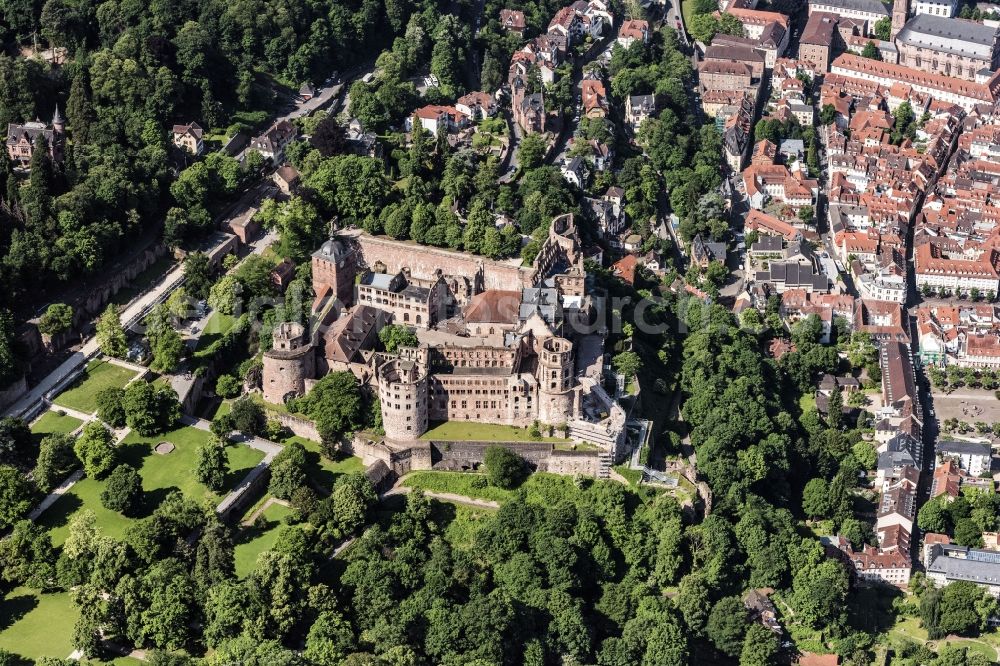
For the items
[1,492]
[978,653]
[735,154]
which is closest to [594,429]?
[978,653]

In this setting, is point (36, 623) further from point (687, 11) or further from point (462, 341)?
point (687, 11)

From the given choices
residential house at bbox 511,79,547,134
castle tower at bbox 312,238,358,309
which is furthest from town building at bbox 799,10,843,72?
castle tower at bbox 312,238,358,309

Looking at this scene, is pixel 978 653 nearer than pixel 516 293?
Yes

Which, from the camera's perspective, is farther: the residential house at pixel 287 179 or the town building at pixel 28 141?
the residential house at pixel 287 179

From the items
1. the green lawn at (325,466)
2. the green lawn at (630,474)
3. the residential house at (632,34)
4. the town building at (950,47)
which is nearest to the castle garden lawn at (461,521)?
the green lawn at (325,466)

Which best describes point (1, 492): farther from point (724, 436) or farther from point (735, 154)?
point (735, 154)

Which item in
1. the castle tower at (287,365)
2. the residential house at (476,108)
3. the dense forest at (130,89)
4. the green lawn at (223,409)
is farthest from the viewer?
the residential house at (476,108)

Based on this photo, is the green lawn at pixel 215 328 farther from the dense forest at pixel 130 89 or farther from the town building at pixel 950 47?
the town building at pixel 950 47
